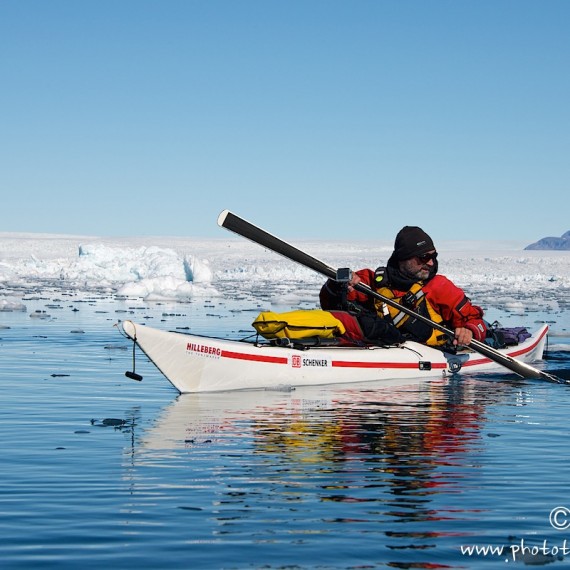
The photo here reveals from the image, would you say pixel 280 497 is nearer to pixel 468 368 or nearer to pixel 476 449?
pixel 476 449

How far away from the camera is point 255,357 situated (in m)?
9.98

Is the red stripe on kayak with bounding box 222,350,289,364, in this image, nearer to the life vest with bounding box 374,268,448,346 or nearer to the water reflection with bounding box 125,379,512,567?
the water reflection with bounding box 125,379,512,567

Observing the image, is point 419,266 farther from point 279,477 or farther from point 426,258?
point 279,477

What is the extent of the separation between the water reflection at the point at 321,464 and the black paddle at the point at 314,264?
1.22m

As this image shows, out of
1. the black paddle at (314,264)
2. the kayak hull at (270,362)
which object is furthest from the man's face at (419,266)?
the kayak hull at (270,362)

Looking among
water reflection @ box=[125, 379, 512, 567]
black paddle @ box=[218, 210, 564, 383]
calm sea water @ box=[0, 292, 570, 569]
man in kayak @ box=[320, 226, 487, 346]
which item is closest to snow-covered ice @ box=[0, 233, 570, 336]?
man in kayak @ box=[320, 226, 487, 346]

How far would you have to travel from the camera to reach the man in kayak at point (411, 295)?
10586 millimetres

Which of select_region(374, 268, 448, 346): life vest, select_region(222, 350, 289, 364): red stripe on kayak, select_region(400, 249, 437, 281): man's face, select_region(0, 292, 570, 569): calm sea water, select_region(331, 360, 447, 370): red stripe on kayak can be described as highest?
select_region(400, 249, 437, 281): man's face

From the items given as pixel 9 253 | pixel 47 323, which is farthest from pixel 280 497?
pixel 9 253

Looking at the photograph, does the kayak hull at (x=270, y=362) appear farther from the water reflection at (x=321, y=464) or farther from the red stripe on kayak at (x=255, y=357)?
the water reflection at (x=321, y=464)

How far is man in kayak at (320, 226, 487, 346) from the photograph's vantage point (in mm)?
10586

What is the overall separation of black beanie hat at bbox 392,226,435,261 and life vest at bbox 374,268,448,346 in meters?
0.40

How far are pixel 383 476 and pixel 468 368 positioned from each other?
6947 millimetres

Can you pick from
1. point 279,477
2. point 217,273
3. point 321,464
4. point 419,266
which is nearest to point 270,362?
point 419,266
